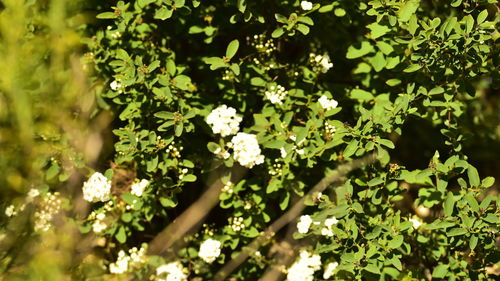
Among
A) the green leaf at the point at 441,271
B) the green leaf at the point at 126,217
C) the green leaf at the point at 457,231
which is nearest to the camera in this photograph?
the green leaf at the point at 457,231

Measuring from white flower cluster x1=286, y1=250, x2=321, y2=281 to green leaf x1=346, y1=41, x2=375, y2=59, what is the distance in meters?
1.14

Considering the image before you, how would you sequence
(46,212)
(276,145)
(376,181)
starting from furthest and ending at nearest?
(46,212) → (276,145) → (376,181)

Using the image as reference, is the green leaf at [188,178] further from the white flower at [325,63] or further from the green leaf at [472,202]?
the green leaf at [472,202]

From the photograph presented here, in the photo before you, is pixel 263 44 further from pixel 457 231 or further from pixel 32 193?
pixel 32 193

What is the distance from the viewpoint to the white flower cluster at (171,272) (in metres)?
2.55

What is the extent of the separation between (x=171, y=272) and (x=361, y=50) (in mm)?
1643

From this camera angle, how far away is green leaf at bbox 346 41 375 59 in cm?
265

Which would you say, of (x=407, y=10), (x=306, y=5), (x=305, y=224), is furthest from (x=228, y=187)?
(x=407, y=10)

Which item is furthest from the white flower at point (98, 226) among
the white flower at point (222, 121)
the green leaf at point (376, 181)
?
the green leaf at point (376, 181)

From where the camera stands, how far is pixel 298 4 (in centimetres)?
250

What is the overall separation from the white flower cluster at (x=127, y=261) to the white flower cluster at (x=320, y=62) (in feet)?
4.73

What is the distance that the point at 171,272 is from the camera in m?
2.59

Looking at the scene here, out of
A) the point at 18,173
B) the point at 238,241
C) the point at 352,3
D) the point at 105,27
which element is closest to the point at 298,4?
the point at 352,3

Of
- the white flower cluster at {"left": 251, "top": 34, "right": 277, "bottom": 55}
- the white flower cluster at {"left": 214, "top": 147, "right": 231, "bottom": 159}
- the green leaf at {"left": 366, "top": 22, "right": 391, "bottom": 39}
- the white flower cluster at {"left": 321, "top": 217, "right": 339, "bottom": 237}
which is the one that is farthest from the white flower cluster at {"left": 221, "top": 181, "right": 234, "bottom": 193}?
the green leaf at {"left": 366, "top": 22, "right": 391, "bottom": 39}
